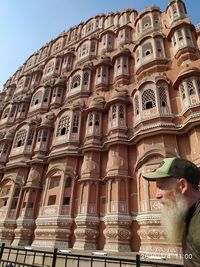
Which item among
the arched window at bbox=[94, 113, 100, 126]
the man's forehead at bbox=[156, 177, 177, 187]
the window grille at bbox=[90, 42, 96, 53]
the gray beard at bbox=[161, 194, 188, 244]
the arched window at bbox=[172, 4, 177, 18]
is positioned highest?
the window grille at bbox=[90, 42, 96, 53]

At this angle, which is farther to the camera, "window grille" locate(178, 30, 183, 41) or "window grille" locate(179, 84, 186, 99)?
"window grille" locate(178, 30, 183, 41)

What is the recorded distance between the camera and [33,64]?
96.6 ft

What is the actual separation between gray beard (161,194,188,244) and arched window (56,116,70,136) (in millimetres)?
14389

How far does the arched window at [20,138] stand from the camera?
59.4 ft

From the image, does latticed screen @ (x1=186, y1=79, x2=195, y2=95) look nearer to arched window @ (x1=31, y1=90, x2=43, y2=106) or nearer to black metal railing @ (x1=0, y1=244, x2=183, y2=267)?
black metal railing @ (x1=0, y1=244, x2=183, y2=267)

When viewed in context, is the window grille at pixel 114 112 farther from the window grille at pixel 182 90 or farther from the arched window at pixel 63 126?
the window grille at pixel 182 90

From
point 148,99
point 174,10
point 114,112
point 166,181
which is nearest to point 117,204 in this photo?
point 114,112

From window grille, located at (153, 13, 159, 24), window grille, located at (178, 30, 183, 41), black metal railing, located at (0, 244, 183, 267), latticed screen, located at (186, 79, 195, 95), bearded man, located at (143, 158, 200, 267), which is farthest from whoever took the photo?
window grille, located at (153, 13, 159, 24)

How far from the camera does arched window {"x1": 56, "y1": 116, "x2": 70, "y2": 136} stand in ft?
52.4

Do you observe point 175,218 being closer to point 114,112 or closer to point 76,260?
point 76,260

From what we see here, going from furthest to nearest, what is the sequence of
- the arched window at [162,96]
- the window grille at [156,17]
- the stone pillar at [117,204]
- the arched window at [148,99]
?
the window grille at [156,17] → the arched window at [148,99] → the arched window at [162,96] → the stone pillar at [117,204]

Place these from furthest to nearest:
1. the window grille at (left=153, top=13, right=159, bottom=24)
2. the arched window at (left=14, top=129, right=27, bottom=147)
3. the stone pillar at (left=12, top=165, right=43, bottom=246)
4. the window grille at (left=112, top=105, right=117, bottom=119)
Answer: the window grille at (left=153, top=13, right=159, bottom=24), the arched window at (left=14, top=129, right=27, bottom=147), the window grille at (left=112, top=105, right=117, bottom=119), the stone pillar at (left=12, top=165, right=43, bottom=246)

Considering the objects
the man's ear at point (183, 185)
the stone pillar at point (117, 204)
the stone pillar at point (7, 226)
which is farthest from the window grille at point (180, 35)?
the stone pillar at point (7, 226)

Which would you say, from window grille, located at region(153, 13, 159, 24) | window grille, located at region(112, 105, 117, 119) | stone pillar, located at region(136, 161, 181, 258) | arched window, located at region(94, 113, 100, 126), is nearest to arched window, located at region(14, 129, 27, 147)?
arched window, located at region(94, 113, 100, 126)
